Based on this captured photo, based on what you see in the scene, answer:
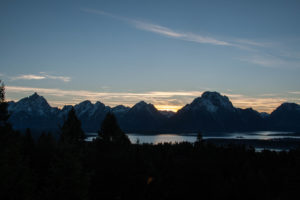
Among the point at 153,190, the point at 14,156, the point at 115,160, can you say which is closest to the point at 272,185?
the point at 153,190

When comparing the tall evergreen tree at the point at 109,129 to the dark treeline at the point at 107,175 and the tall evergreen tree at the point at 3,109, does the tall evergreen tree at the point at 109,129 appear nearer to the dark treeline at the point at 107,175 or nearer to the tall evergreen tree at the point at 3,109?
the dark treeline at the point at 107,175

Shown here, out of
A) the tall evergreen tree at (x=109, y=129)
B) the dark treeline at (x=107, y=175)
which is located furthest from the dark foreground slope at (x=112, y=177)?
the tall evergreen tree at (x=109, y=129)

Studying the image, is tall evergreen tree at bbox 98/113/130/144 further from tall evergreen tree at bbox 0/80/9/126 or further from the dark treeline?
tall evergreen tree at bbox 0/80/9/126

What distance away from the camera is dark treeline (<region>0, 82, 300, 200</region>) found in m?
26.2

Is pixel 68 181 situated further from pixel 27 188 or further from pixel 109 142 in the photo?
pixel 109 142

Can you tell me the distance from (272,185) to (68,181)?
42.9 meters

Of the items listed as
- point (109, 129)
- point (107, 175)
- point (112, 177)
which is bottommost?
point (112, 177)

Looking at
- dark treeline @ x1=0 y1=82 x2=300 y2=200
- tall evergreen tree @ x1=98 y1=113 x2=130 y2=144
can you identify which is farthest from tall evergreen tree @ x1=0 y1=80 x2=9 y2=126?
tall evergreen tree @ x1=98 y1=113 x2=130 y2=144

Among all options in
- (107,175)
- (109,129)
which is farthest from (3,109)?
(109,129)

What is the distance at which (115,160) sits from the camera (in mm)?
52406

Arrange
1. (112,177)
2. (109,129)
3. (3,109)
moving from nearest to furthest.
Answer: (3,109) < (112,177) < (109,129)

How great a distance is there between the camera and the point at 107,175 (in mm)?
46844

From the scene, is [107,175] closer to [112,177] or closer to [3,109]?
[112,177]

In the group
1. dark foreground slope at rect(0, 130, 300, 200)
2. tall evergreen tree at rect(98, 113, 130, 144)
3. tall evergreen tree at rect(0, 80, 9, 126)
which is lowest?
dark foreground slope at rect(0, 130, 300, 200)
